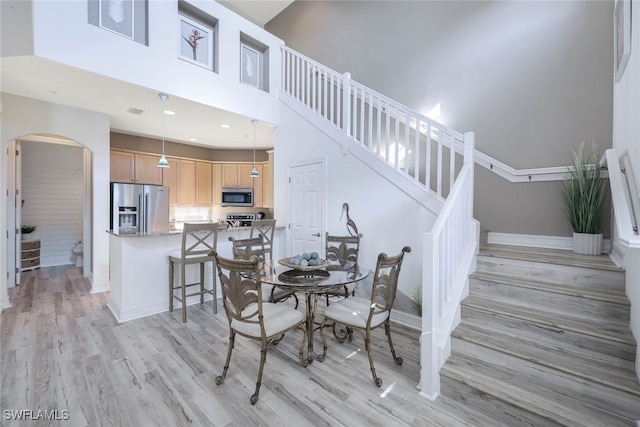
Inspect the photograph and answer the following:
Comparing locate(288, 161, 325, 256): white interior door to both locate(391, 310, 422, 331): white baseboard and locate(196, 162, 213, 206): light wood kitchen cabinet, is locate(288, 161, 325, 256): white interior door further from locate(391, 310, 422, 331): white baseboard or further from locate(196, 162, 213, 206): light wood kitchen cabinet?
locate(196, 162, 213, 206): light wood kitchen cabinet

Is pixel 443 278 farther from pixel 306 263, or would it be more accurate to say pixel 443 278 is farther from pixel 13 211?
pixel 13 211

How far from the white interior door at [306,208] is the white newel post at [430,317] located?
2.29 metres

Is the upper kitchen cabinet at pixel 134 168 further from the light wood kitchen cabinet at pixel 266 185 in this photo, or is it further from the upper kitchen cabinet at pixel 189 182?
the light wood kitchen cabinet at pixel 266 185

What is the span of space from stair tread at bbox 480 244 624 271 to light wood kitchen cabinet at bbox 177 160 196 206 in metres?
6.11

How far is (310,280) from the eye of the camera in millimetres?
2350

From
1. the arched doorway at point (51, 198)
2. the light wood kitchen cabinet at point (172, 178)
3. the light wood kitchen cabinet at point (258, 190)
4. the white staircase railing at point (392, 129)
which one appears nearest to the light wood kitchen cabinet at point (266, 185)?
the light wood kitchen cabinet at point (258, 190)

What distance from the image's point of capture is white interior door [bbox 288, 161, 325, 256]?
4.20 m

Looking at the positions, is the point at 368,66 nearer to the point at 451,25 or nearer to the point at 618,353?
the point at 451,25

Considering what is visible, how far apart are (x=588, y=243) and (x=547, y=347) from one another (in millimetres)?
1425

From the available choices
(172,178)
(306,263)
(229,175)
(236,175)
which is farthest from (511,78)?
(172,178)

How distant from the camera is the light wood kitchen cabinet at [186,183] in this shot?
255 inches

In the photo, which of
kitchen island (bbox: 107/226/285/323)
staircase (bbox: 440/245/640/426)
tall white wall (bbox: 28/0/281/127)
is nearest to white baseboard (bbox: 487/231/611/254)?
staircase (bbox: 440/245/640/426)

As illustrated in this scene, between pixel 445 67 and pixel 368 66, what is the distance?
1.42 m

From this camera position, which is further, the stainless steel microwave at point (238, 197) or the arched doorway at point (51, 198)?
the stainless steel microwave at point (238, 197)
